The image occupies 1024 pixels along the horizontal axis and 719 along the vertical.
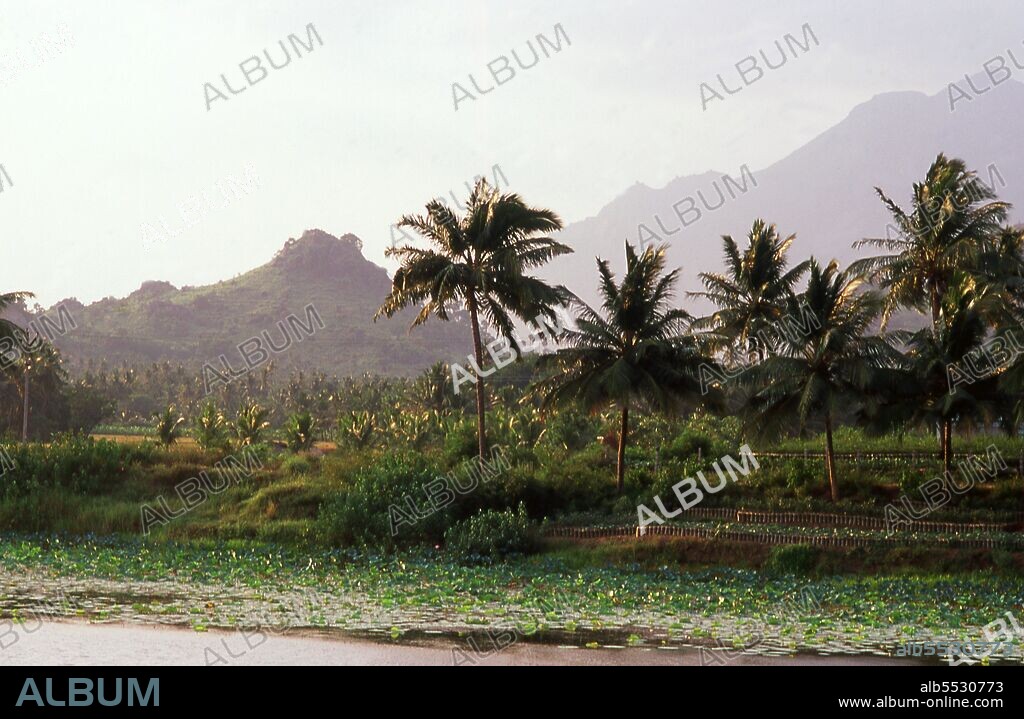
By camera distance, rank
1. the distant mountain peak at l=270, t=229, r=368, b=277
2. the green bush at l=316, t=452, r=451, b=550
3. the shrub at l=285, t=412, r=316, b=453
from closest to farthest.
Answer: the green bush at l=316, t=452, r=451, b=550 < the shrub at l=285, t=412, r=316, b=453 < the distant mountain peak at l=270, t=229, r=368, b=277

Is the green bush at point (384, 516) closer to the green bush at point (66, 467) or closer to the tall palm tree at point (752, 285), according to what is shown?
the green bush at point (66, 467)

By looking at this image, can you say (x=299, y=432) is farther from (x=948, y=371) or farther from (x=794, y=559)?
(x=794, y=559)

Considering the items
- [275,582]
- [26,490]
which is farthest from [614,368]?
[26,490]

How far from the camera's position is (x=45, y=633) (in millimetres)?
14211

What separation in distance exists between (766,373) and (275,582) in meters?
15.2

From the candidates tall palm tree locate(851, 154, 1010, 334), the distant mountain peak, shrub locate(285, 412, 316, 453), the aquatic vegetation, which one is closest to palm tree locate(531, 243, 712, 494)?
the aquatic vegetation

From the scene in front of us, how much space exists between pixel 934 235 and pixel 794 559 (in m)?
16.3

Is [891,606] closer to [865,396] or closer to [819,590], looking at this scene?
[819,590]

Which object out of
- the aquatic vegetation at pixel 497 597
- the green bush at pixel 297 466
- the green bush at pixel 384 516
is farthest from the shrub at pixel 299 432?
the aquatic vegetation at pixel 497 597

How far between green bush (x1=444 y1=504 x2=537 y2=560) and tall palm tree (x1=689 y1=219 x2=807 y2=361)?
15.2 metres

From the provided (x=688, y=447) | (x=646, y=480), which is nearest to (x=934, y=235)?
(x=688, y=447)

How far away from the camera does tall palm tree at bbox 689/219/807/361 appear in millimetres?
39688

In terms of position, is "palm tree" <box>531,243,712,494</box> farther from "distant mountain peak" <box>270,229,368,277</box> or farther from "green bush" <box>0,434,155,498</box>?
"distant mountain peak" <box>270,229,368,277</box>
